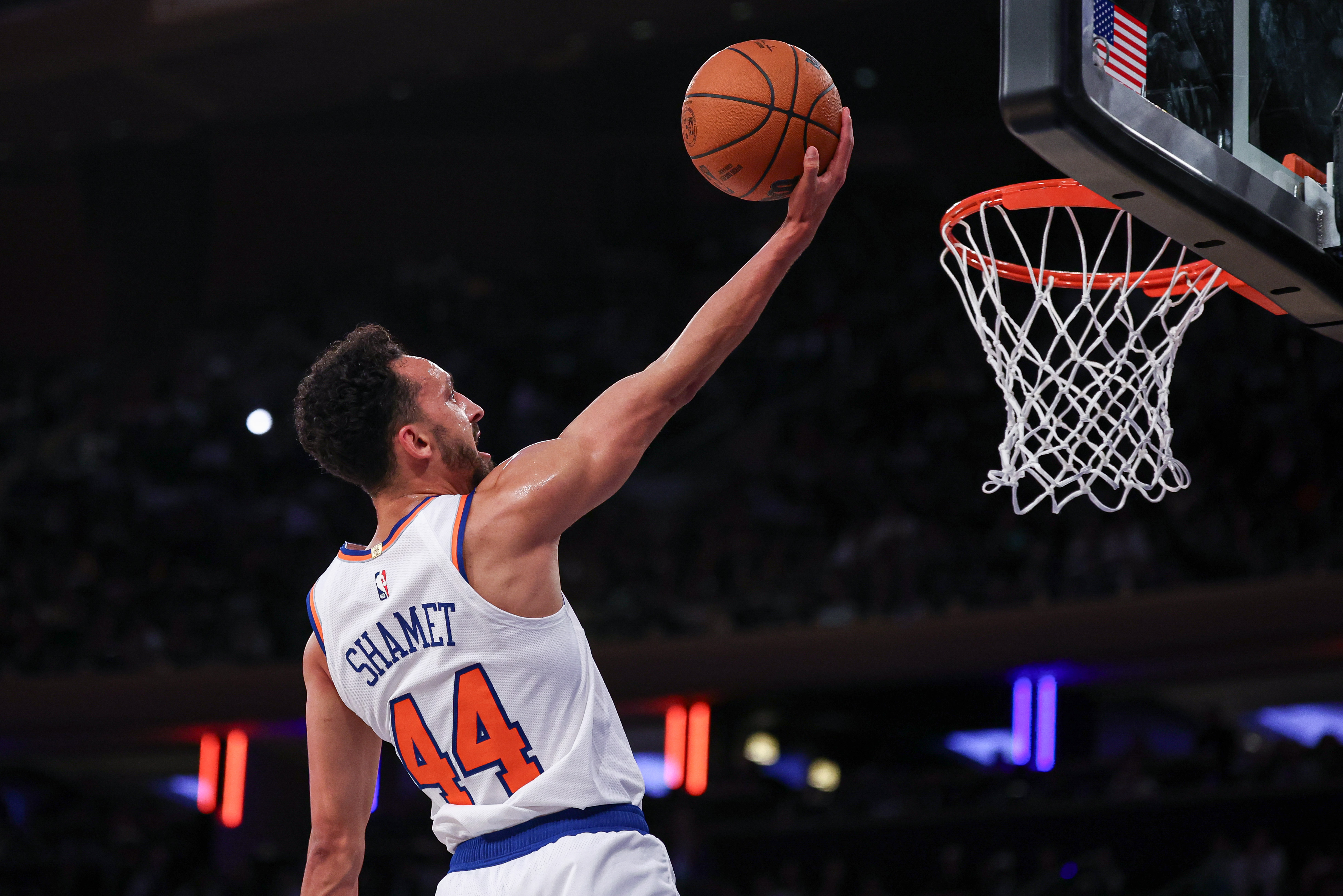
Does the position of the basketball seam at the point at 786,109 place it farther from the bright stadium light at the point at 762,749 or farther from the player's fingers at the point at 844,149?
the bright stadium light at the point at 762,749

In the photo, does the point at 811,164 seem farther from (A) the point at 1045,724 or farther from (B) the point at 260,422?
(B) the point at 260,422

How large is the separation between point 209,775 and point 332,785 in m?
10.5

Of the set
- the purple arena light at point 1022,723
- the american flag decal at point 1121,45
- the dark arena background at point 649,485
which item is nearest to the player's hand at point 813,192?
the american flag decal at point 1121,45

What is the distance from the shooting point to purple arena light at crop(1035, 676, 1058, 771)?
10.3 m

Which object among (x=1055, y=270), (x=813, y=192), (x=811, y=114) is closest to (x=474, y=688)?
(x=813, y=192)

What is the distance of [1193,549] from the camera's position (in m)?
9.50

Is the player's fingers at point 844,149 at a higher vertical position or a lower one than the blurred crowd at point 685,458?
higher

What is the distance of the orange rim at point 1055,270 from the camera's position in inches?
145

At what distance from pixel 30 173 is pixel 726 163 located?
15060mm

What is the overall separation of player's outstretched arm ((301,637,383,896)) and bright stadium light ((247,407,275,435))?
36.6 feet

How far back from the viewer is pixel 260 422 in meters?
13.6

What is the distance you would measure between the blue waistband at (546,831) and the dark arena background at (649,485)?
700cm

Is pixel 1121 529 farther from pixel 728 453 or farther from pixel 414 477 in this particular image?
pixel 414 477

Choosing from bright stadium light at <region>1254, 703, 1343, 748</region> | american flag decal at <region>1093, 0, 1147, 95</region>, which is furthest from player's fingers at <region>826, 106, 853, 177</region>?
bright stadium light at <region>1254, 703, 1343, 748</region>
